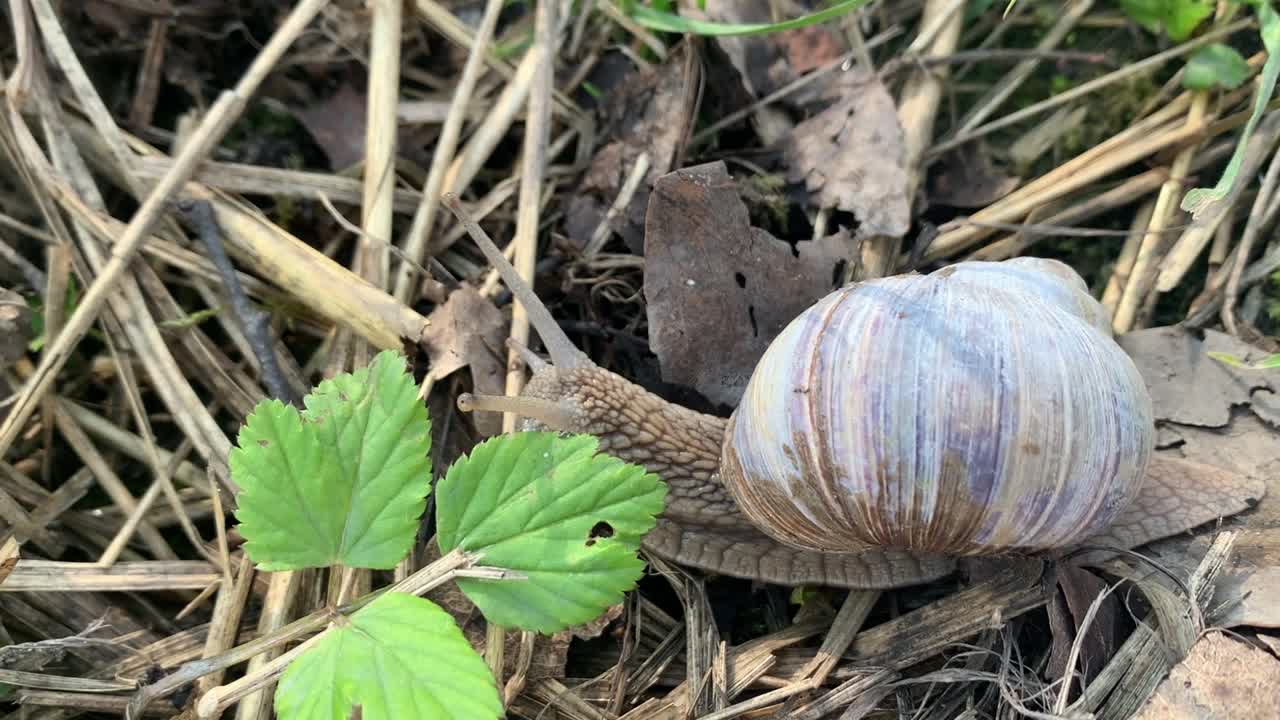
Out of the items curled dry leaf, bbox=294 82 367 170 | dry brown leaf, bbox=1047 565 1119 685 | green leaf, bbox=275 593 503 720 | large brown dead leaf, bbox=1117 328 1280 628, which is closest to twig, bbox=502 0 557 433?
curled dry leaf, bbox=294 82 367 170

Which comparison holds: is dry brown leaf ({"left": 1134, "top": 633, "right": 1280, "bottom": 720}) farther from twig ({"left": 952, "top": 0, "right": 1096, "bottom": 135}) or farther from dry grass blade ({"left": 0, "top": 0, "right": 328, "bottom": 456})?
dry grass blade ({"left": 0, "top": 0, "right": 328, "bottom": 456})

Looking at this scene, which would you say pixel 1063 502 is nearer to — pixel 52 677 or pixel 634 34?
pixel 634 34

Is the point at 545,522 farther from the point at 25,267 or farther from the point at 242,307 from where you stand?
the point at 25,267

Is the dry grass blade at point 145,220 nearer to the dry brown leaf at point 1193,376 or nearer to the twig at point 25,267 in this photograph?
the twig at point 25,267

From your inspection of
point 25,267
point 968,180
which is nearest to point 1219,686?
point 968,180

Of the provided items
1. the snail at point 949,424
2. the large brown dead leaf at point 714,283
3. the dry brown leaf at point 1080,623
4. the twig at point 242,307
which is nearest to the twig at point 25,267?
the twig at point 242,307

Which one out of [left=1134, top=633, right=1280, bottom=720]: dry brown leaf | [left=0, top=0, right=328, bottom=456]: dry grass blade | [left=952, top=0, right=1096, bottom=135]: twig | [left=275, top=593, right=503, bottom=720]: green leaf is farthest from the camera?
[left=952, top=0, right=1096, bottom=135]: twig

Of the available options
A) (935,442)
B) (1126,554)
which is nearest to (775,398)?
(935,442)

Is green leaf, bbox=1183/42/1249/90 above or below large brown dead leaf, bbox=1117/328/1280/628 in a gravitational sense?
above
